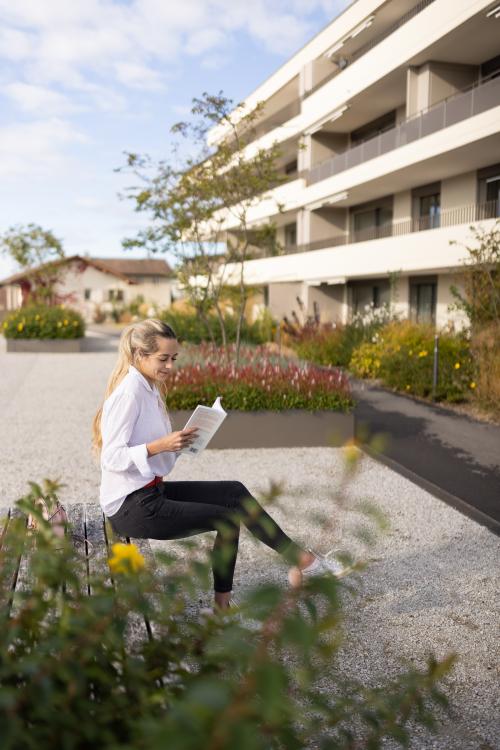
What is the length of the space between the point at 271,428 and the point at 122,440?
208 inches

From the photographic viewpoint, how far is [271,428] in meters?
8.88

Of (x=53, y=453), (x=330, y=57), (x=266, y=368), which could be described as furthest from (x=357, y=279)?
(x=53, y=453)

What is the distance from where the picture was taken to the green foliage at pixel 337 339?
17.8 metres

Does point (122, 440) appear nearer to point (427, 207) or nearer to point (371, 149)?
point (427, 207)

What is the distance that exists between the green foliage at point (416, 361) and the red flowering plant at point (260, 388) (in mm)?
3462

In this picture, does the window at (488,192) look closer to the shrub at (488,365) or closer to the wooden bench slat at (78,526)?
the shrub at (488,365)

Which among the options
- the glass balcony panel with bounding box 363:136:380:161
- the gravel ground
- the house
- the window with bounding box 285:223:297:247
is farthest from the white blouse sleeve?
the house

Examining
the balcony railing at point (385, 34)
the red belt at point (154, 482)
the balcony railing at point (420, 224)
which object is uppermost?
the balcony railing at point (385, 34)

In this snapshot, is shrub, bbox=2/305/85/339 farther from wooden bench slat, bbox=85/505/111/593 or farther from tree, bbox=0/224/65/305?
wooden bench slat, bbox=85/505/111/593

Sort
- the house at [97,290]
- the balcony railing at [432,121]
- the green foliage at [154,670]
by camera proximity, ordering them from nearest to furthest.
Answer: the green foliage at [154,670], the balcony railing at [432,121], the house at [97,290]

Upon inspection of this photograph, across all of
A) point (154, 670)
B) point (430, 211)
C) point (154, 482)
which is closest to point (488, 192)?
point (430, 211)

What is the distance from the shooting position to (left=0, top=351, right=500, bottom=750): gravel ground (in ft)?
10.4

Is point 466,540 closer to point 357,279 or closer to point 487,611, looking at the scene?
point 487,611

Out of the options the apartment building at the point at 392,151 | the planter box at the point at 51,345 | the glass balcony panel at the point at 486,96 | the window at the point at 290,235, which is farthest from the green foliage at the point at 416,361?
the window at the point at 290,235
